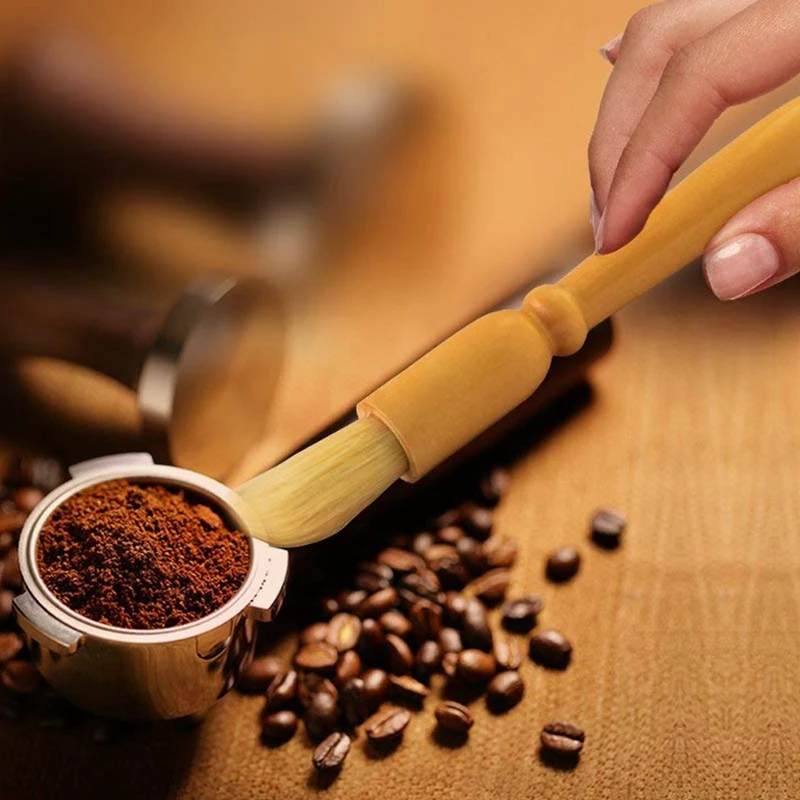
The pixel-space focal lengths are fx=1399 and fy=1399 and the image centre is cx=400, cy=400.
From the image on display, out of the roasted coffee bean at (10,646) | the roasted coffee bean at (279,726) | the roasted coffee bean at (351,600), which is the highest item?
the roasted coffee bean at (10,646)

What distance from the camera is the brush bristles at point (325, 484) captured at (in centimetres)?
85

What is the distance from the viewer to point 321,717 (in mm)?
1032

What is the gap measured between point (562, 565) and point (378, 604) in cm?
18

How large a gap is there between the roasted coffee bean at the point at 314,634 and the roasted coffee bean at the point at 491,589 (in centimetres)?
13

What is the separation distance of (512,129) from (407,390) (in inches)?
32.2

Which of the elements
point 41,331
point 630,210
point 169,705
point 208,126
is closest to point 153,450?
point 41,331

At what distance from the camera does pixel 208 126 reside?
1.57 m

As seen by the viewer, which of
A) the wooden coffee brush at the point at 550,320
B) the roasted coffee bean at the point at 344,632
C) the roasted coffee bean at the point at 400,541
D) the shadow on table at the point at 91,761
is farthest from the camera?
the roasted coffee bean at the point at 400,541

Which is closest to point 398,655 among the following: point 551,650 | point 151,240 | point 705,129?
point 551,650

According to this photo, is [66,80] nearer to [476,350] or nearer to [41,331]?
[41,331]

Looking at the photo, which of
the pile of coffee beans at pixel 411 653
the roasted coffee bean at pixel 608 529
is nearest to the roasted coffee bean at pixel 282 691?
the pile of coffee beans at pixel 411 653

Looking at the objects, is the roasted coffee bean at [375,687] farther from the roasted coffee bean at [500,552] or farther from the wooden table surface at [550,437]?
the roasted coffee bean at [500,552]

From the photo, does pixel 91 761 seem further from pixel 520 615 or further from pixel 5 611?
pixel 520 615

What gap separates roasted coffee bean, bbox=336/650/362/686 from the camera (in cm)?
106
